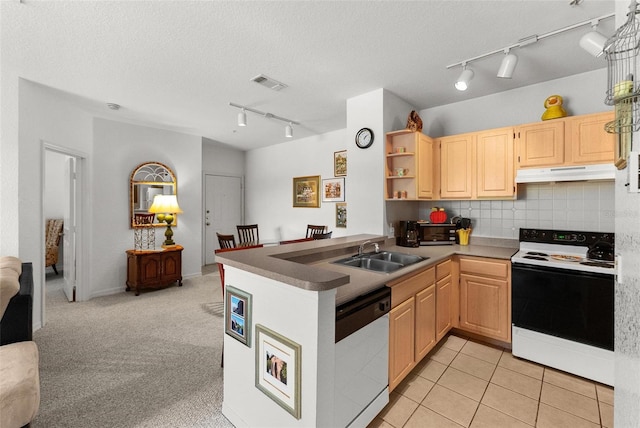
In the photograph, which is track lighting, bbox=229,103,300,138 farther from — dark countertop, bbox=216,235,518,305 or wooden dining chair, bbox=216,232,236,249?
dark countertop, bbox=216,235,518,305

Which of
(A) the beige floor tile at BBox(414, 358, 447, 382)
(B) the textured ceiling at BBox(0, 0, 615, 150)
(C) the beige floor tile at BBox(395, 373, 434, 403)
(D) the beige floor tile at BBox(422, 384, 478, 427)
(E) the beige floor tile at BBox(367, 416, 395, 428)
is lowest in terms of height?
(E) the beige floor tile at BBox(367, 416, 395, 428)

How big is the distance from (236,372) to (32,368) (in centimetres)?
109

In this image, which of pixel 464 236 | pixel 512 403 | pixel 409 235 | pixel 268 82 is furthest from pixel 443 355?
pixel 268 82

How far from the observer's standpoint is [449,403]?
1.90m

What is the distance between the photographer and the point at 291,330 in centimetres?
136

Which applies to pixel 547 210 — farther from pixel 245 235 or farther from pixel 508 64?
pixel 245 235

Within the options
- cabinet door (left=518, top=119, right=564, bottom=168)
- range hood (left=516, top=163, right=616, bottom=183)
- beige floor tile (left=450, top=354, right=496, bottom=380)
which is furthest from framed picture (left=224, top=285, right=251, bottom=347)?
cabinet door (left=518, top=119, right=564, bottom=168)

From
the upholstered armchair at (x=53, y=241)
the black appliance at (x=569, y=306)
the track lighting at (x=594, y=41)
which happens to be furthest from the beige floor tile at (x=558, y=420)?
the upholstered armchair at (x=53, y=241)

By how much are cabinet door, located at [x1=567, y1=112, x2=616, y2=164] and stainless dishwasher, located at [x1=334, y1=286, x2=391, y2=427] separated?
7.24 feet

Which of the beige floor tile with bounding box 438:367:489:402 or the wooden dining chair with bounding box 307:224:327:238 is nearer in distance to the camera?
the beige floor tile with bounding box 438:367:489:402

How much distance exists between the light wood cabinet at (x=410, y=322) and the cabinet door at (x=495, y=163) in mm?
1214

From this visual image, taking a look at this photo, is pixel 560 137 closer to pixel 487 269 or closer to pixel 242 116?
pixel 487 269

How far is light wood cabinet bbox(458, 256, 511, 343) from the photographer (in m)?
2.51

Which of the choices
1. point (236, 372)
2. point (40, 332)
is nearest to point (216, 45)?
point (236, 372)
